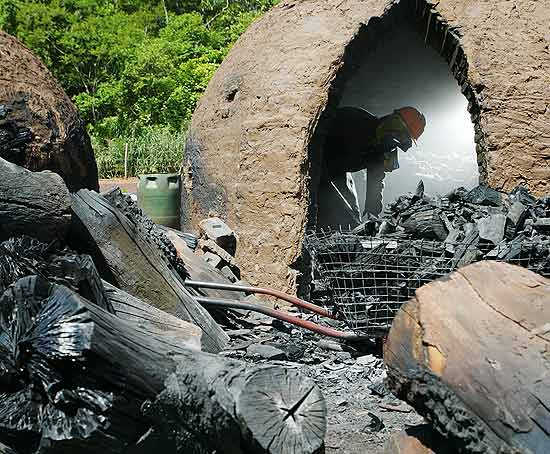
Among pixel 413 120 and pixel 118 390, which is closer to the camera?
pixel 118 390

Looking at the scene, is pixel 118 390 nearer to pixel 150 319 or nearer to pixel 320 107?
pixel 150 319

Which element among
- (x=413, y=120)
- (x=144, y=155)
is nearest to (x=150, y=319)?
(x=413, y=120)

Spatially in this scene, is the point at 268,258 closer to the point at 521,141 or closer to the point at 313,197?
the point at 313,197

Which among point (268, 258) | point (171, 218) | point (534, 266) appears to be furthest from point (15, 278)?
point (171, 218)

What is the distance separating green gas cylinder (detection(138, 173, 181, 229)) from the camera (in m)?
8.39

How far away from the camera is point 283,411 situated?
2.38 meters

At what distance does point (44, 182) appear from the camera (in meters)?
3.79

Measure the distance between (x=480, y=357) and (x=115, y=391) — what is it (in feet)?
3.71

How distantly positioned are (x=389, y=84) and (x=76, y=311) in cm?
626

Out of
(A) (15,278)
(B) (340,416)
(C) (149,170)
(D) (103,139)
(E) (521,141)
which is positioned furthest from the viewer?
(D) (103,139)

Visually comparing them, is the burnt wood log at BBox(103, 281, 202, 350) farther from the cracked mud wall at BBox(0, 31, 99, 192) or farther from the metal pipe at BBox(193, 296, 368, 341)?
the cracked mud wall at BBox(0, 31, 99, 192)

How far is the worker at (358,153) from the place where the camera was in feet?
25.6

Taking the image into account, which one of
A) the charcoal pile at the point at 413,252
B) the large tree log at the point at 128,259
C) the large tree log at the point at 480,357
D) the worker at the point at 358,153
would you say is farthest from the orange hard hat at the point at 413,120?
the large tree log at the point at 480,357

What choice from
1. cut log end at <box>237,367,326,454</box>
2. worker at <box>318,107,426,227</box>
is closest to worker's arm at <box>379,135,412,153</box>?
worker at <box>318,107,426,227</box>
